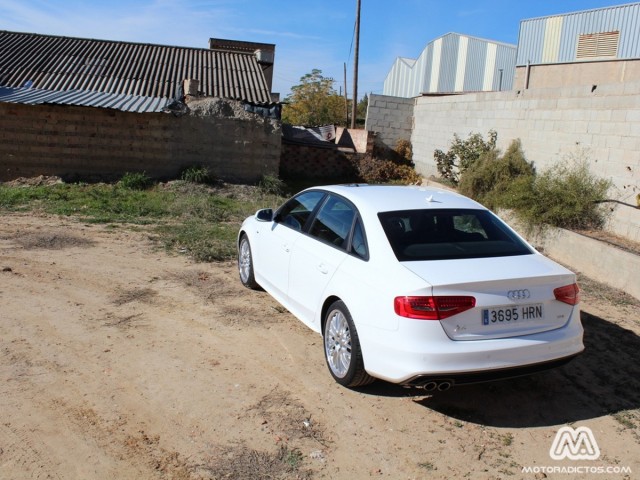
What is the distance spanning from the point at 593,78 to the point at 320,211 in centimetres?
1699

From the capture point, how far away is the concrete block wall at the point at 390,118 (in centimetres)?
2050

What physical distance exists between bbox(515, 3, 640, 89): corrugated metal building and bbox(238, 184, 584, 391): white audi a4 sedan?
16.1 m

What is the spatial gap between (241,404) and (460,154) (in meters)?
12.4

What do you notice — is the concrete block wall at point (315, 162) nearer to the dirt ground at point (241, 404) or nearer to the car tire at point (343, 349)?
the dirt ground at point (241, 404)

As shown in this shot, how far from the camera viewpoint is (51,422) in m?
4.00

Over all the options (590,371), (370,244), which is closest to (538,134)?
(590,371)

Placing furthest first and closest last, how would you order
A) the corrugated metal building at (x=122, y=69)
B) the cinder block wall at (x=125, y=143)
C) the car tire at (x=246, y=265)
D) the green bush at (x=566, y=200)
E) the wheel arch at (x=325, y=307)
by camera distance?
the corrugated metal building at (x=122, y=69), the cinder block wall at (x=125, y=143), the green bush at (x=566, y=200), the car tire at (x=246, y=265), the wheel arch at (x=325, y=307)

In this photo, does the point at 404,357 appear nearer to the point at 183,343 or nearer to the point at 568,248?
the point at 183,343

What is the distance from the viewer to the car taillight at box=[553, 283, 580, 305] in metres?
4.40

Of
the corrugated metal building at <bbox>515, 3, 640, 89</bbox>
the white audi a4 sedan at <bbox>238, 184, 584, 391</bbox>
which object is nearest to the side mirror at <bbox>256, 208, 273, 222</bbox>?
the white audi a4 sedan at <bbox>238, 184, 584, 391</bbox>

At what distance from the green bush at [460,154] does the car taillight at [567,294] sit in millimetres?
10449

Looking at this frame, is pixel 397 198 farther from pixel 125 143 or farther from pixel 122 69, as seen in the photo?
pixel 122 69

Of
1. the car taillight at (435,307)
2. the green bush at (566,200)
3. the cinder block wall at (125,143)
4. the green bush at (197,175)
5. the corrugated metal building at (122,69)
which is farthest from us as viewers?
the corrugated metal building at (122,69)

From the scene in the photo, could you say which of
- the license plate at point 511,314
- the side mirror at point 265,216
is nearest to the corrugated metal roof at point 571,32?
the side mirror at point 265,216
